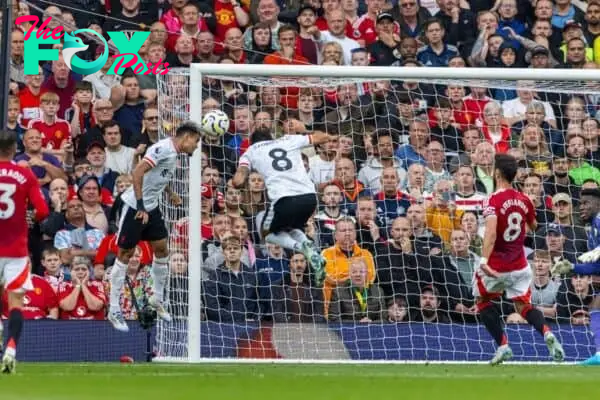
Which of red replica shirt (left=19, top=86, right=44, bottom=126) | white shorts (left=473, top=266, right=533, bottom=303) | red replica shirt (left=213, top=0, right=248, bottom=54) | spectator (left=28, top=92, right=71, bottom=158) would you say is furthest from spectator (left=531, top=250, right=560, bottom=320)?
red replica shirt (left=19, top=86, right=44, bottom=126)

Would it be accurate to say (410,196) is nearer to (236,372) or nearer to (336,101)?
(336,101)

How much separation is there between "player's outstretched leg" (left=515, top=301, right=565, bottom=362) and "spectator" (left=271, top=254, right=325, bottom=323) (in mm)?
2908

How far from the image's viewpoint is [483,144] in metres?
20.1

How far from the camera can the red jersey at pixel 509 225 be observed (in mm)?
16219

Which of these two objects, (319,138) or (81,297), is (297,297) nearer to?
(319,138)

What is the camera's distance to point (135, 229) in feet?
56.1

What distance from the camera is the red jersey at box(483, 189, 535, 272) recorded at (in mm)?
16219

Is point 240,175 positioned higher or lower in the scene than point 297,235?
higher

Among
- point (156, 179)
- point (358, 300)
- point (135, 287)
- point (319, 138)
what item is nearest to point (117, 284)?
point (156, 179)

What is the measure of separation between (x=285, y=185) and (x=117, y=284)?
7.33ft

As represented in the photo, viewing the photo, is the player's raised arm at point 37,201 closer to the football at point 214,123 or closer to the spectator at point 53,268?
the football at point 214,123

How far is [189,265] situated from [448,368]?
13.7 ft

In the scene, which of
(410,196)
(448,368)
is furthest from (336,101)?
(448,368)

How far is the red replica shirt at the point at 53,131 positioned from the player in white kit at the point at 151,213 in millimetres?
3110
